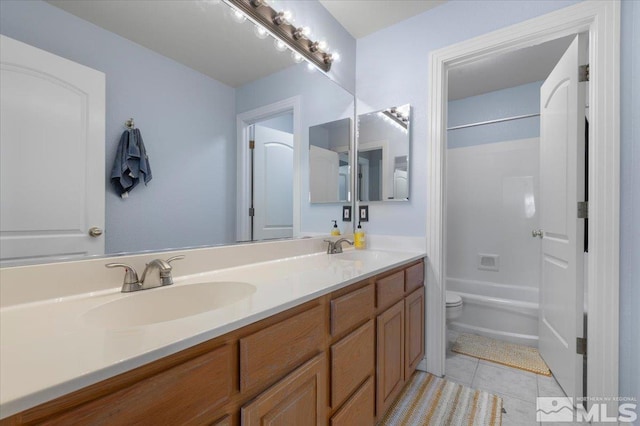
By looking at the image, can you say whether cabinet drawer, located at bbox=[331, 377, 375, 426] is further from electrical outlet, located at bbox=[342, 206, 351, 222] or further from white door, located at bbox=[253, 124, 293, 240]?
electrical outlet, located at bbox=[342, 206, 351, 222]

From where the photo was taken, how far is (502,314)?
246 cm

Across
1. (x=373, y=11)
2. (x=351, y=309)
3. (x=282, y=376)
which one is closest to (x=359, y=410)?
(x=351, y=309)

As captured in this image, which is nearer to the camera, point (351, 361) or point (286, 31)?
point (351, 361)

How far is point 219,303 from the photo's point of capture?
0.98 metres

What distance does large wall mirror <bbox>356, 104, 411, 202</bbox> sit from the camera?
1.96 m

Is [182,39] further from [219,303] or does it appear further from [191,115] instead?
[219,303]

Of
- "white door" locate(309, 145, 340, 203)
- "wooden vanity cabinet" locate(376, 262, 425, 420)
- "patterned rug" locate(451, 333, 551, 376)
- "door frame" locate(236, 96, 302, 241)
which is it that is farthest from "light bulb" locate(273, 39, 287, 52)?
"patterned rug" locate(451, 333, 551, 376)

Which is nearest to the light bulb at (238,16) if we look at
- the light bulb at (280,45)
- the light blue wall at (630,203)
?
the light bulb at (280,45)

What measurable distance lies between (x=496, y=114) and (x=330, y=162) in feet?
6.80

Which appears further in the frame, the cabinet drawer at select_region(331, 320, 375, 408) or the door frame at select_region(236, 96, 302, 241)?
the door frame at select_region(236, 96, 302, 241)

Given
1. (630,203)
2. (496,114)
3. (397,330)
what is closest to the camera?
(630,203)

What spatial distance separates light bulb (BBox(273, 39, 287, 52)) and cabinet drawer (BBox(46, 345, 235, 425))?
156cm

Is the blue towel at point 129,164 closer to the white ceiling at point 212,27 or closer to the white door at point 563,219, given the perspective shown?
the white ceiling at point 212,27

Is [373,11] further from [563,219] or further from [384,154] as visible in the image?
[563,219]
